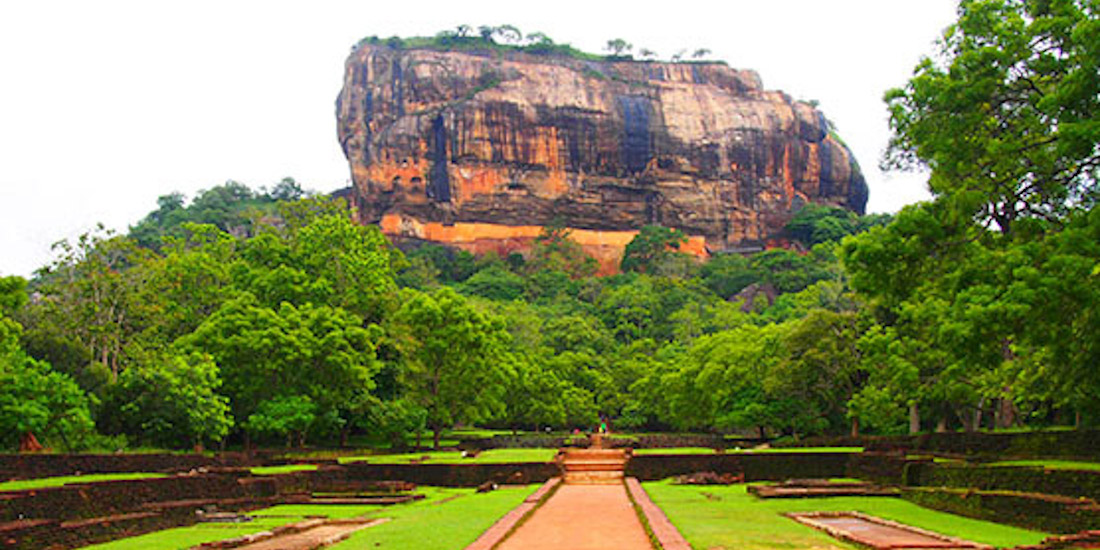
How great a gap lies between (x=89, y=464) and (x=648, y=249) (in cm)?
8800

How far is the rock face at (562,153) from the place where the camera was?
109 metres

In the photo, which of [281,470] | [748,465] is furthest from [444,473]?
[748,465]

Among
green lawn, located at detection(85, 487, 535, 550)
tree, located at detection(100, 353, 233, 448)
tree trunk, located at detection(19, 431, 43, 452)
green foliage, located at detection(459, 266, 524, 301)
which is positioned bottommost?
green lawn, located at detection(85, 487, 535, 550)

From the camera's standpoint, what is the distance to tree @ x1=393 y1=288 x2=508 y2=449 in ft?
121

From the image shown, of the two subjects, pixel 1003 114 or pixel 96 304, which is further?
pixel 96 304

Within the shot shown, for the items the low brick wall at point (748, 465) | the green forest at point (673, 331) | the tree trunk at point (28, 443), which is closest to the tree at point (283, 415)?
the green forest at point (673, 331)

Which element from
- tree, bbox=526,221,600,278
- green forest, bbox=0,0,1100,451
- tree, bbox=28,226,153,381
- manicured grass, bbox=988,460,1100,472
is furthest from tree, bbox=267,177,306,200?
manicured grass, bbox=988,460,1100,472

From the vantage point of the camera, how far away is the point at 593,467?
29.2m

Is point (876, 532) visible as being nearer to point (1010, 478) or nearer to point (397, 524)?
point (1010, 478)

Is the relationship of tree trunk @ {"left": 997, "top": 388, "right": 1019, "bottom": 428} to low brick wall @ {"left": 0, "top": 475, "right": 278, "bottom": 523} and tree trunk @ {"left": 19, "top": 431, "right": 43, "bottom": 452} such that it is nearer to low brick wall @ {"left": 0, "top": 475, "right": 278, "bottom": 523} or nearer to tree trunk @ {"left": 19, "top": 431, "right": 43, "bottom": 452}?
low brick wall @ {"left": 0, "top": 475, "right": 278, "bottom": 523}

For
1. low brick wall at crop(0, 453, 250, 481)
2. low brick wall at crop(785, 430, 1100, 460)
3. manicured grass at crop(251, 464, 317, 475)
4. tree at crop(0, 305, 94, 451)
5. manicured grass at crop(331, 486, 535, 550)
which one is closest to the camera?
manicured grass at crop(331, 486, 535, 550)

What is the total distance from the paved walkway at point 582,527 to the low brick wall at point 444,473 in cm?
548

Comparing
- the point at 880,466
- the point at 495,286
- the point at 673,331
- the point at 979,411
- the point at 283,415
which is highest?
the point at 495,286

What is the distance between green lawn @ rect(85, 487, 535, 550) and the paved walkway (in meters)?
0.72
